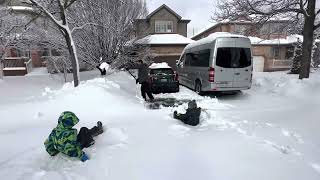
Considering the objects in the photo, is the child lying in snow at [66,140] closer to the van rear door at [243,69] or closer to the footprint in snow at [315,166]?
the footprint in snow at [315,166]

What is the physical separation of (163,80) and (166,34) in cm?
1559

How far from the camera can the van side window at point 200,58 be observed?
10886 mm

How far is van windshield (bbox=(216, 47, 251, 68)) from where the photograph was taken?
10.3 metres

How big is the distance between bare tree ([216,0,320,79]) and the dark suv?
452cm

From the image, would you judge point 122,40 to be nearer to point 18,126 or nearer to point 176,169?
point 18,126

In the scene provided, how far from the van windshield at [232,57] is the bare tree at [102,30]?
8.05 meters

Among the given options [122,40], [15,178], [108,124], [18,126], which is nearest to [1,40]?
[122,40]

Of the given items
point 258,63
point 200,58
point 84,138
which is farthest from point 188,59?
point 258,63

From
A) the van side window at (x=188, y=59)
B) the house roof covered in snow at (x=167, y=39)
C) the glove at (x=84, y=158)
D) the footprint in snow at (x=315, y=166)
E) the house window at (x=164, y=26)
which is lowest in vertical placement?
the footprint in snow at (x=315, y=166)

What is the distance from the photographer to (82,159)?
4.48 metres

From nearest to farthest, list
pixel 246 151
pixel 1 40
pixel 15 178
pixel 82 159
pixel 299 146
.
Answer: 1. pixel 15 178
2. pixel 82 159
3. pixel 246 151
4. pixel 299 146
5. pixel 1 40

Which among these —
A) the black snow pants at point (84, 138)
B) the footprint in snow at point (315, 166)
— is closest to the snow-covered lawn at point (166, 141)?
the footprint in snow at point (315, 166)

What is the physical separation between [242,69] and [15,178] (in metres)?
8.83

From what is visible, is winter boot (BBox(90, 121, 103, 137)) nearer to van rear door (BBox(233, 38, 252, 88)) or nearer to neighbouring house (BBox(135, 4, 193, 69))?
van rear door (BBox(233, 38, 252, 88))
